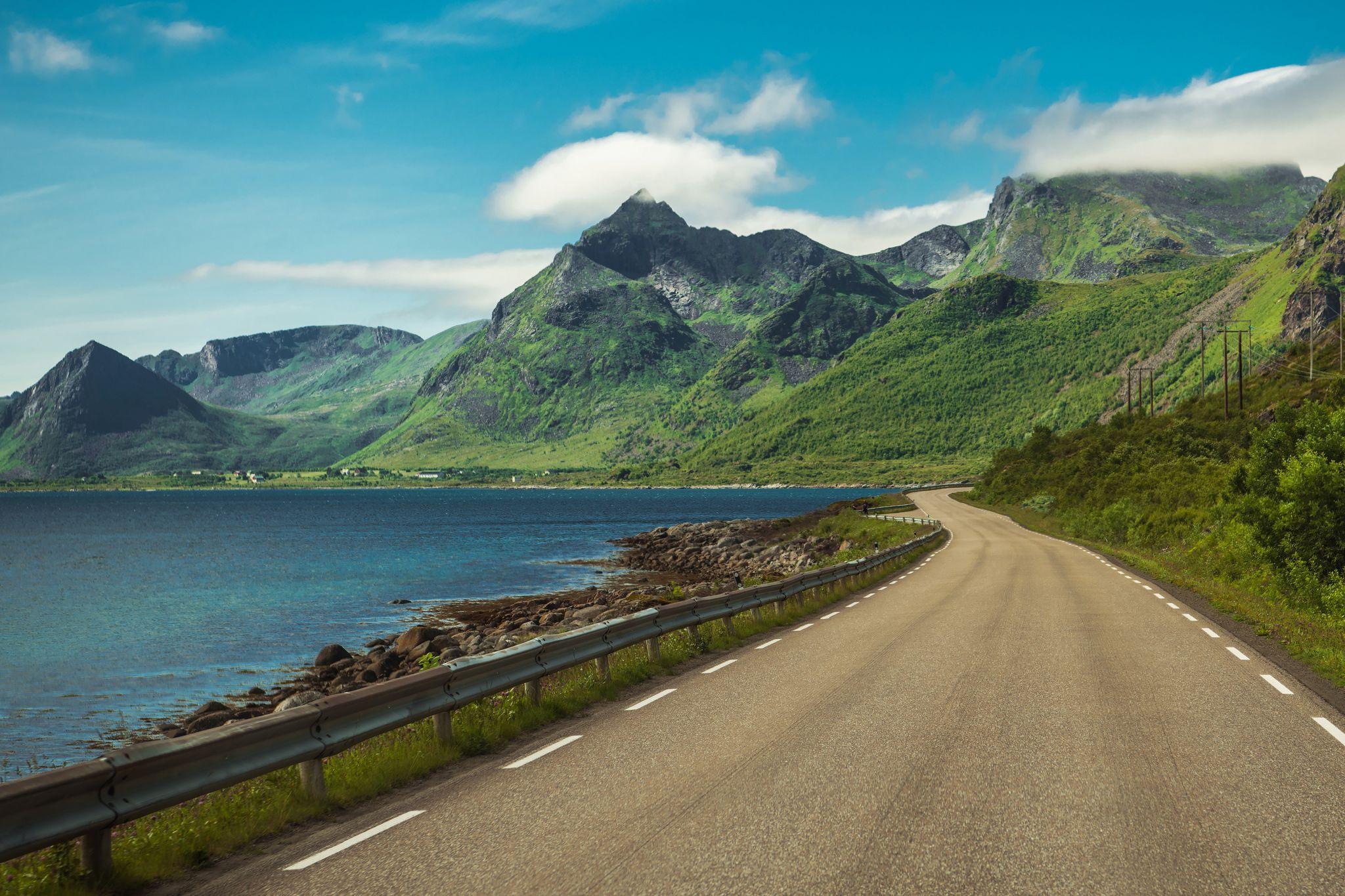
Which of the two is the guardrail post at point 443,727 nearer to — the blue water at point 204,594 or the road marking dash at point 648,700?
the road marking dash at point 648,700

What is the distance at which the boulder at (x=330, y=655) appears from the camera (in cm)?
2862

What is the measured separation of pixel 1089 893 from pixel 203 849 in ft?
17.5

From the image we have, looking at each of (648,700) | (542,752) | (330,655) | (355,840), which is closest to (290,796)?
(355,840)

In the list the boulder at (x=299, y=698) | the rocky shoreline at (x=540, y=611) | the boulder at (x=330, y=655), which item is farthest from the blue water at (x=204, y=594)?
the boulder at (x=299, y=698)

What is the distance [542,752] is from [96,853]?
4.02 m

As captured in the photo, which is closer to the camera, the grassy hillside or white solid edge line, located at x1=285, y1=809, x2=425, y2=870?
white solid edge line, located at x1=285, y1=809, x2=425, y2=870

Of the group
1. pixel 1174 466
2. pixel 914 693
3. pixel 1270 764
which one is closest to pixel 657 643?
pixel 914 693

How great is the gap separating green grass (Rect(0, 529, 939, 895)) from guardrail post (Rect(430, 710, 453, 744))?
0.07m

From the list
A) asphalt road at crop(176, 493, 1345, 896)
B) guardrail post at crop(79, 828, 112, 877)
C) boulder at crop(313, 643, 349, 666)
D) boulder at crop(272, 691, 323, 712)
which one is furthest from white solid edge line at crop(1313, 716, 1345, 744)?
boulder at crop(313, 643, 349, 666)

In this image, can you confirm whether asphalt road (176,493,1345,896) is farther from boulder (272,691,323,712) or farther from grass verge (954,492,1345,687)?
boulder (272,691,323,712)

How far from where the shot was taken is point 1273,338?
18325cm

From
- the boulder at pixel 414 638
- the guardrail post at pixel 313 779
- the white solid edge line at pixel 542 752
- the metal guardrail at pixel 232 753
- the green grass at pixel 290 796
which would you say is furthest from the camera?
A: the boulder at pixel 414 638

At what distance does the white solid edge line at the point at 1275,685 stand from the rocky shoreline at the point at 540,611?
440 inches

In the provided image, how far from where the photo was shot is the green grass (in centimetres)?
569
